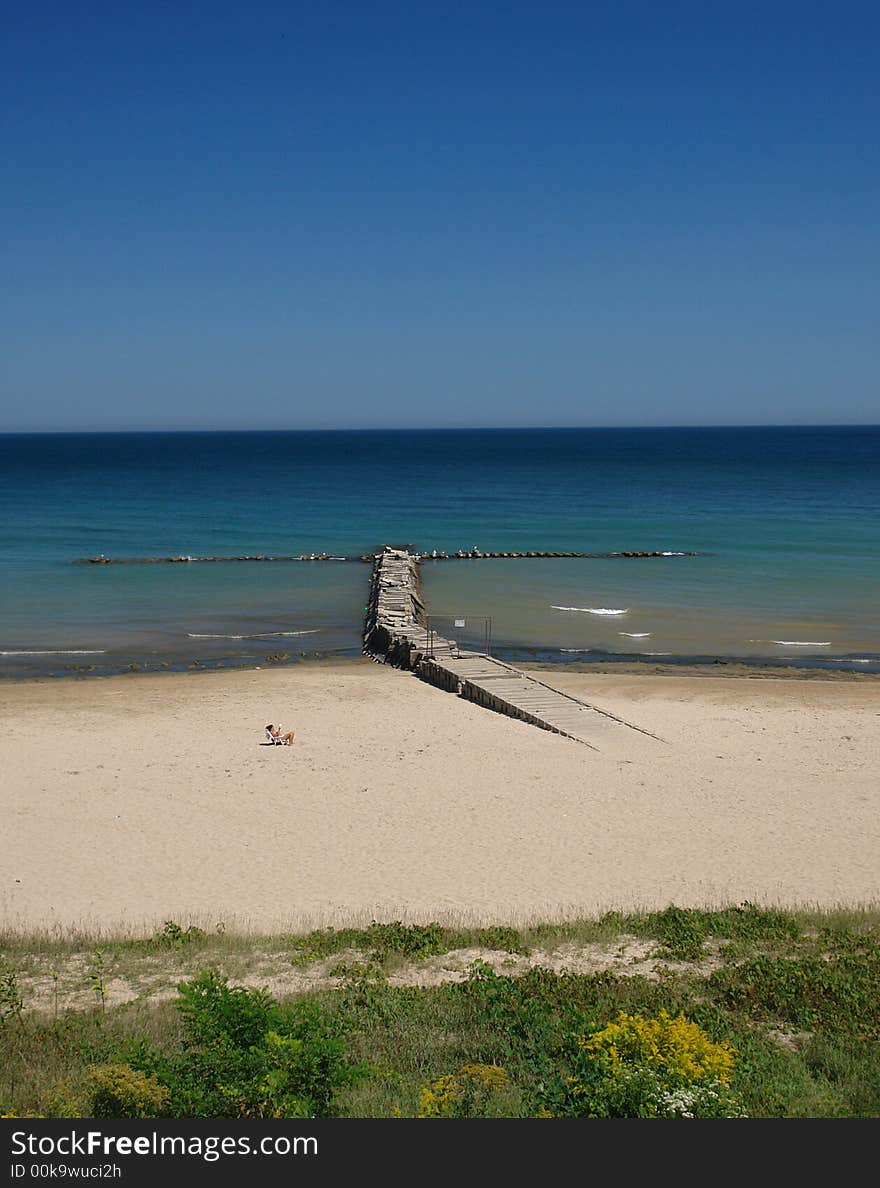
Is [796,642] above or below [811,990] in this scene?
below

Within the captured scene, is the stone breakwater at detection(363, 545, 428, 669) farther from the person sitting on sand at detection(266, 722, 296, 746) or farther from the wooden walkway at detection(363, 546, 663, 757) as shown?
the person sitting on sand at detection(266, 722, 296, 746)

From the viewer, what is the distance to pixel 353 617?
129 ft

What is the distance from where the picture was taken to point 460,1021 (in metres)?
9.60

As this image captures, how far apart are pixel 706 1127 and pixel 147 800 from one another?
1487cm

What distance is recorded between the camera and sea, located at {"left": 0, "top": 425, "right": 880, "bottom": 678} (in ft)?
113

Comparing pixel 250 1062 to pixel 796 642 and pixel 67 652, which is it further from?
pixel 796 642

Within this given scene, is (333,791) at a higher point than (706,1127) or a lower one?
lower

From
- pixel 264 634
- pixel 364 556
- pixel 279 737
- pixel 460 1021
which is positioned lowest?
pixel 264 634

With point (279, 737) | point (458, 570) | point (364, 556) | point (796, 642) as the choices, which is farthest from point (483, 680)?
point (364, 556)

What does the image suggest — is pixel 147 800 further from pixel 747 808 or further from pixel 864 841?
pixel 864 841

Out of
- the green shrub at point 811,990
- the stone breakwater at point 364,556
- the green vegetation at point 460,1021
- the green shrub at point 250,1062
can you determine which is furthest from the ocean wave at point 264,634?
the green shrub at point 250,1062

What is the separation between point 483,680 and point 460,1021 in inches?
671

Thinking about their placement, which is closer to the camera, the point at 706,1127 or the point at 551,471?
the point at 706,1127

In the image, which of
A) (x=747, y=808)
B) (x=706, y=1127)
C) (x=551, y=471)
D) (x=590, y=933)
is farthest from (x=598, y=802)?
(x=551, y=471)
